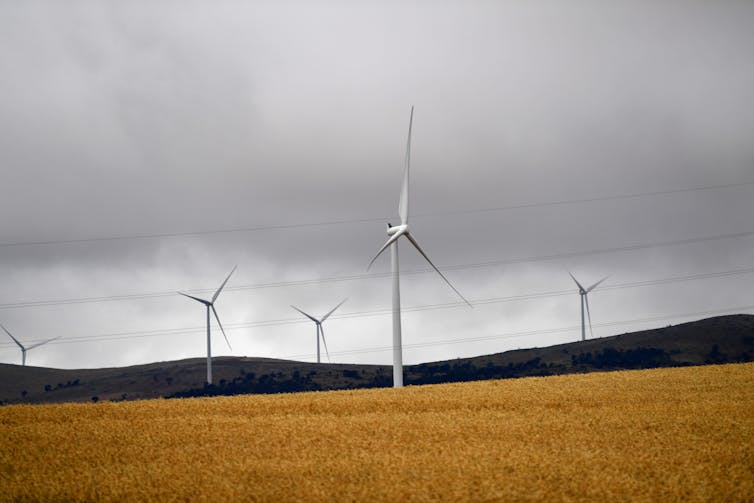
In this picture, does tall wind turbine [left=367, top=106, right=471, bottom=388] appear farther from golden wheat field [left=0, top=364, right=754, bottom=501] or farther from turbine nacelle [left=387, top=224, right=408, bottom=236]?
golden wheat field [left=0, top=364, right=754, bottom=501]

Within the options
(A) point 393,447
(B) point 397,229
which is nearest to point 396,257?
(B) point 397,229

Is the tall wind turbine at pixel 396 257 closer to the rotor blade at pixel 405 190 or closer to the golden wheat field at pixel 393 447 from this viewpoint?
the rotor blade at pixel 405 190

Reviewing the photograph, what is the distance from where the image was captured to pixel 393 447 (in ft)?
86.5

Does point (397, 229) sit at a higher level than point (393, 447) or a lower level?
higher

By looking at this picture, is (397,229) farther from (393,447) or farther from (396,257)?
(393,447)

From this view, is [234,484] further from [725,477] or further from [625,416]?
[625,416]

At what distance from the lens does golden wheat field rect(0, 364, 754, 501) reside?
2067 centimetres

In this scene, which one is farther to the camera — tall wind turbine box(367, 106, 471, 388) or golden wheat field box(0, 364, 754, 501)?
tall wind turbine box(367, 106, 471, 388)

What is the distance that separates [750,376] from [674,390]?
806cm

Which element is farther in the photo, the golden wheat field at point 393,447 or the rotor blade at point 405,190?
the rotor blade at point 405,190

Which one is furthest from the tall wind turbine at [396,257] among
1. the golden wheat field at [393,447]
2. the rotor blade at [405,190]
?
the golden wheat field at [393,447]

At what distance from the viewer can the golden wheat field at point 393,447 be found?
2067cm

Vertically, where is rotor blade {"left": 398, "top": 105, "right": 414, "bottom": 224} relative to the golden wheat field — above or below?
above

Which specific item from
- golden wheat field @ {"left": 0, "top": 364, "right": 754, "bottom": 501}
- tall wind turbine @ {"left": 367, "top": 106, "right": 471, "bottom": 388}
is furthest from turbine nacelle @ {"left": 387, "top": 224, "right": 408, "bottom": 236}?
golden wheat field @ {"left": 0, "top": 364, "right": 754, "bottom": 501}
